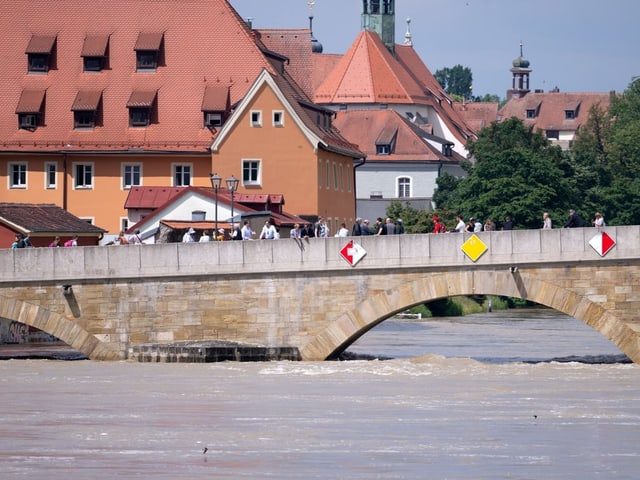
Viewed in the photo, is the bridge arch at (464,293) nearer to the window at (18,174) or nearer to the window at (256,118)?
the window at (256,118)

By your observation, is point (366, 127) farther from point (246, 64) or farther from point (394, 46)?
point (246, 64)

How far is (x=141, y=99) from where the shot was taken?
65.3 metres

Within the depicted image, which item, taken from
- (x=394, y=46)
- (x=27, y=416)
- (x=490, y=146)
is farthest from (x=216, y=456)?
(x=394, y=46)

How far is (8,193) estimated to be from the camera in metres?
66.5

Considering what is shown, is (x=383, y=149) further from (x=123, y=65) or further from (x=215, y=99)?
(x=215, y=99)

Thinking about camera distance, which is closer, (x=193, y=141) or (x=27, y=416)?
(x=27, y=416)

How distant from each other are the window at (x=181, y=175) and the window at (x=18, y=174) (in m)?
5.66

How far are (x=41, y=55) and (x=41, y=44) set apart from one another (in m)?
0.43

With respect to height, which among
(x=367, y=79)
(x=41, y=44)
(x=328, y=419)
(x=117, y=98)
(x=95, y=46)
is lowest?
(x=328, y=419)

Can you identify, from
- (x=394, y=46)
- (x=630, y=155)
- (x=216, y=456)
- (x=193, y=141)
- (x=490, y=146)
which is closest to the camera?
(x=216, y=456)

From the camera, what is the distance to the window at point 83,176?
6625 centimetres

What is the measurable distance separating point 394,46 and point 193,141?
Result: 80.1 meters

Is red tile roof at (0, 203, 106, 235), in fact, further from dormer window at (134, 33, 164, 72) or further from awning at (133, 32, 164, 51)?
awning at (133, 32, 164, 51)

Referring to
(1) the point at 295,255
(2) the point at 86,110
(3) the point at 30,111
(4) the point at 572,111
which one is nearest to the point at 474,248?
(1) the point at 295,255
